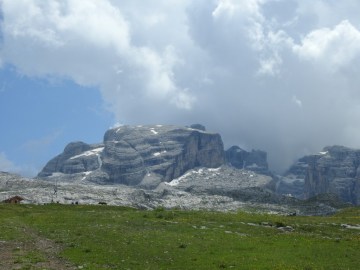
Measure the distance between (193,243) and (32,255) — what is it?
14338 millimetres

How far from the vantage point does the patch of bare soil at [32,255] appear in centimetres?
3359

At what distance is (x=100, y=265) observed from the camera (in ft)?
112

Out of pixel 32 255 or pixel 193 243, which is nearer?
pixel 32 255

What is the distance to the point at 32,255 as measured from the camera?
37656 mm

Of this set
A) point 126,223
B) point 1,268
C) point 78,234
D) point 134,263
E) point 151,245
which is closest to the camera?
point 1,268

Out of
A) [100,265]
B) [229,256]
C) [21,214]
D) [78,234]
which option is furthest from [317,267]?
[21,214]

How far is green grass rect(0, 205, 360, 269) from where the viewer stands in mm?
36375

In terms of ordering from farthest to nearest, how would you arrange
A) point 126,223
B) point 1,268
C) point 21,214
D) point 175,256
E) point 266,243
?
point 21,214
point 126,223
point 266,243
point 175,256
point 1,268

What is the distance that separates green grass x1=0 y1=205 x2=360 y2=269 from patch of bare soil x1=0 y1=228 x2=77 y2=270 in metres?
0.82

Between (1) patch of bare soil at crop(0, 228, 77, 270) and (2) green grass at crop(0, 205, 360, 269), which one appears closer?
(1) patch of bare soil at crop(0, 228, 77, 270)

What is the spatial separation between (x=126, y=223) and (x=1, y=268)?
26972 mm

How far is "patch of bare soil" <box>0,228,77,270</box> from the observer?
33594 millimetres

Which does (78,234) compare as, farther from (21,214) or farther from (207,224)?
(21,214)

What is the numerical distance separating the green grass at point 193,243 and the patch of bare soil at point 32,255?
815 millimetres
